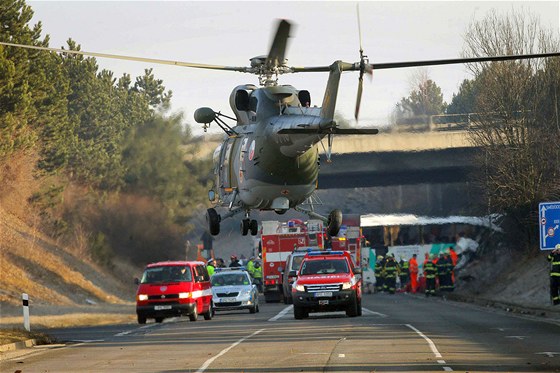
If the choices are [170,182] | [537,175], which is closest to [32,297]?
[170,182]

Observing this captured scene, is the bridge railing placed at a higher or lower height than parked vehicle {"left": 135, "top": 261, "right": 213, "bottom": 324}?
higher

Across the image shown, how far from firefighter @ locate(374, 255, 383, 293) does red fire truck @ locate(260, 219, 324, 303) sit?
11633 millimetres

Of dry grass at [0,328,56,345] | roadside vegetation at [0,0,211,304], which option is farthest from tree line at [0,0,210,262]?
dry grass at [0,328,56,345]

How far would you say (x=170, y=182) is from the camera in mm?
67188

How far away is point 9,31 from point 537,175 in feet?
75.4

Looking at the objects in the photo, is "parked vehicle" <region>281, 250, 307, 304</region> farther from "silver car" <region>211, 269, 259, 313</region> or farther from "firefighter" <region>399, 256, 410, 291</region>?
"firefighter" <region>399, 256, 410, 291</region>

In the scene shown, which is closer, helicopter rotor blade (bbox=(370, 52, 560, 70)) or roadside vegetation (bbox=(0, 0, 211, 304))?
helicopter rotor blade (bbox=(370, 52, 560, 70))

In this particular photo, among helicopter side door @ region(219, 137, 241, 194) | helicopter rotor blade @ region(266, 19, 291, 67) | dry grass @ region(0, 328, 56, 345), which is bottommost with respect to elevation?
dry grass @ region(0, 328, 56, 345)

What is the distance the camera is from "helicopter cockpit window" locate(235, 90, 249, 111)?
27.1 meters

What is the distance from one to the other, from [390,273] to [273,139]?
3932 centimetres

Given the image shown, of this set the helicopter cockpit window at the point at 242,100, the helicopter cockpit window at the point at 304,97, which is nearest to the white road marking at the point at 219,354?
the helicopter cockpit window at the point at 242,100

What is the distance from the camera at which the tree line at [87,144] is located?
55844 mm

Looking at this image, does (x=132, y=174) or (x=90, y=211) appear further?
(x=90, y=211)

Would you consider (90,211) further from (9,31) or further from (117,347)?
(117,347)
